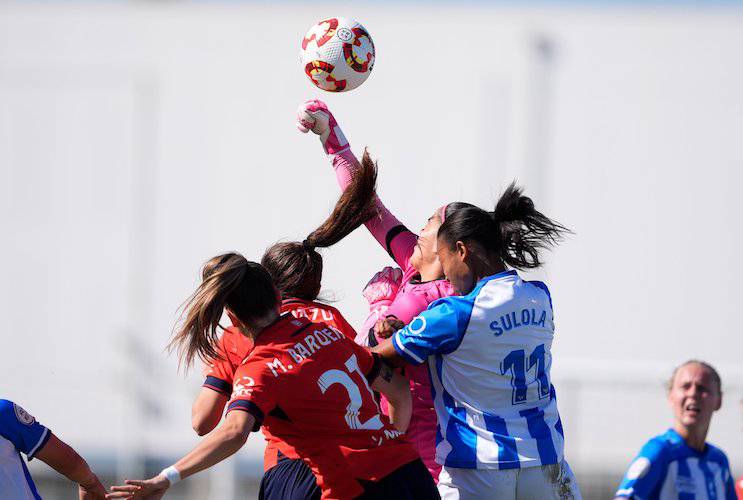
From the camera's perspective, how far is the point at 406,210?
516 inches

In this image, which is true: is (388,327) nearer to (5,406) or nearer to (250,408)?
(250,408)

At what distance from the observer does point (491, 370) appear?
11.5ft

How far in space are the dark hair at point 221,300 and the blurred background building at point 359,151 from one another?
8787 mm

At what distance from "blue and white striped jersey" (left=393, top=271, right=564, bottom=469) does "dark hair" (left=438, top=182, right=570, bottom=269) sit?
19 centimetres

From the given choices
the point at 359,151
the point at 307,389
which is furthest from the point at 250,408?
the point at 359,151

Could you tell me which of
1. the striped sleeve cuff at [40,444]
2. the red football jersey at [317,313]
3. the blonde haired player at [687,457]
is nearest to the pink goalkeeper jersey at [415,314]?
the red football jersey at [317,313]

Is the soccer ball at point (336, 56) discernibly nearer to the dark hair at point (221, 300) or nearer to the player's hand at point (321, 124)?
the player's hand at point (321, 124)

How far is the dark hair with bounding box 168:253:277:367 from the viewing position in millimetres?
3414

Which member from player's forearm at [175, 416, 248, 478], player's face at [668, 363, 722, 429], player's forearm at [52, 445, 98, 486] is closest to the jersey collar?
player's forearm at [175, 416, 248, 478]

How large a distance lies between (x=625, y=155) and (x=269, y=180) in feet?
14.8

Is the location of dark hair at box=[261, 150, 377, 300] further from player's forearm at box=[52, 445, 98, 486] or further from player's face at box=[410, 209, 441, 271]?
player's forearm at box=[52, 445, 98, 486]

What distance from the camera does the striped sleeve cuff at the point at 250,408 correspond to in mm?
3275

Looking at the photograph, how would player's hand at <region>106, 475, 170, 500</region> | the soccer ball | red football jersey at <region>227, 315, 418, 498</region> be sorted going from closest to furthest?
player's hand at <region>106, 475, 170, 500</region> < red football jersey at <region>227, 315, 418, 498</region> < the soccer ball

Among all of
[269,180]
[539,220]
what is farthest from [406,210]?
[539,220]
